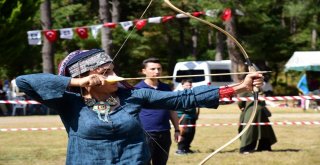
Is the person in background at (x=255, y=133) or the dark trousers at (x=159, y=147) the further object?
the person in background at (x=255, y=133)

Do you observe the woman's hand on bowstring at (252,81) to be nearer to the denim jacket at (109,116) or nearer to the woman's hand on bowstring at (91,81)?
the denim jacket at (109,116)

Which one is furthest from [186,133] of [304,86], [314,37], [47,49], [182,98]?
[314,37]

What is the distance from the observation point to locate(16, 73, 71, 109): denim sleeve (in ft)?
14.0

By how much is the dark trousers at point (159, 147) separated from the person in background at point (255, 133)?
172 inches

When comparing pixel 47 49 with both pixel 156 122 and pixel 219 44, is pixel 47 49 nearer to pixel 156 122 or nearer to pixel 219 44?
pixel 219 44

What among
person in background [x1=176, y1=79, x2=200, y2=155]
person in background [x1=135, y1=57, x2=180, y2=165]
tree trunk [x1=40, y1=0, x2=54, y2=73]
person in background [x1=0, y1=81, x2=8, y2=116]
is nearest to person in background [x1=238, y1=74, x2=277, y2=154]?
person in background [x1=176, y1=79, x2=200, y2=155]

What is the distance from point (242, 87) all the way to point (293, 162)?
263 inches

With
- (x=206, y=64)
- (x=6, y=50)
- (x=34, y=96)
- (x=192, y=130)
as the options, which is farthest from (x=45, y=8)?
(x=34, y=96)

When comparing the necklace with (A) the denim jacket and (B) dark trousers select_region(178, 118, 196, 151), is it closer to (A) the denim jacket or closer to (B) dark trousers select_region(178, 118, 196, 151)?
(A) the denim jacket

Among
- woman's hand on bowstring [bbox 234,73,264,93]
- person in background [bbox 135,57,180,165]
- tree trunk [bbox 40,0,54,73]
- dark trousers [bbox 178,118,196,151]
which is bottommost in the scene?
dark trousers [bbox 178,118,196,151]

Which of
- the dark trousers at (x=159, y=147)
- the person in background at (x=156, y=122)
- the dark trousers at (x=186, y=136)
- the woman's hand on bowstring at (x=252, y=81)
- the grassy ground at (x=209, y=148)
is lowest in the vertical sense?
the grassy ground at (x=209, y=148)

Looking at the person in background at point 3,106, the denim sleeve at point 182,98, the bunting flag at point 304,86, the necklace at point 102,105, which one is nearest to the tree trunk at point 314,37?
the bunting flag at point 304,86

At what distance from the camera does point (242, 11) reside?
1345 inches

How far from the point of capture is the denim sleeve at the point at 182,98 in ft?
14.1
